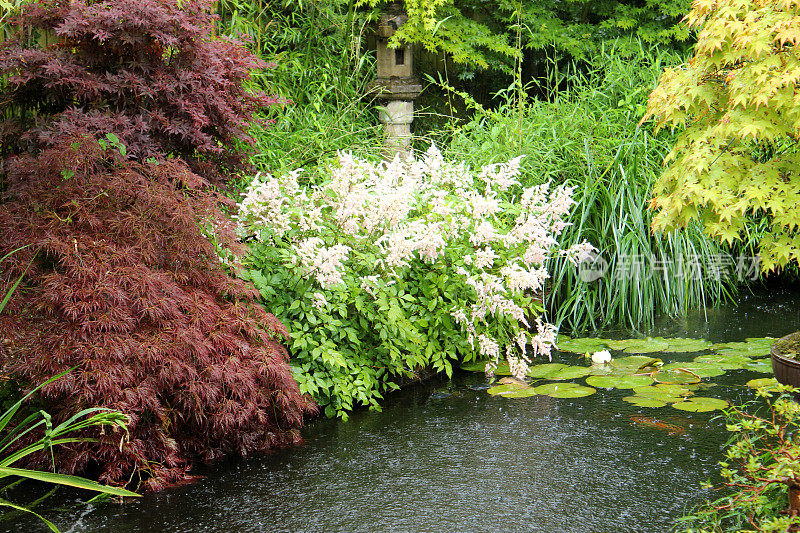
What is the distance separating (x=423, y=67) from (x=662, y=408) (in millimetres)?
6602

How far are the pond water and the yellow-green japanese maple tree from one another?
99 cm

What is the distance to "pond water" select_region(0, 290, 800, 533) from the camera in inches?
103

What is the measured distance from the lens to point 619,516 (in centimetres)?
263

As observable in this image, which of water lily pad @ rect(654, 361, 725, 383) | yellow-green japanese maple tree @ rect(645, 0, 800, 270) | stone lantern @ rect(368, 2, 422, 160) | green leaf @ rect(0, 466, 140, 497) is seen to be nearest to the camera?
green leaf @ rect(0, 466, 140, 497)

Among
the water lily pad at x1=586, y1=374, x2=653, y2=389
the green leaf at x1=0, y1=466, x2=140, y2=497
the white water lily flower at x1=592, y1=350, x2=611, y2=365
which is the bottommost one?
the water lily pad at x1=586, y1=374, x2=653, y2=389

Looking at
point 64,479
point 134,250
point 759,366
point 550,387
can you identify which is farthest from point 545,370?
point 64,479

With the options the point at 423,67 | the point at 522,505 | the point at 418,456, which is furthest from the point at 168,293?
the point at 423,67

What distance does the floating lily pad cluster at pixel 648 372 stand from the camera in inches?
154

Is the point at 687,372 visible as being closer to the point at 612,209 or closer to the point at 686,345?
the point at 686,345

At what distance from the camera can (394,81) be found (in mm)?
7562

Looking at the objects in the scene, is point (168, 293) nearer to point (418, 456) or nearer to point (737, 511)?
point (418, 456)

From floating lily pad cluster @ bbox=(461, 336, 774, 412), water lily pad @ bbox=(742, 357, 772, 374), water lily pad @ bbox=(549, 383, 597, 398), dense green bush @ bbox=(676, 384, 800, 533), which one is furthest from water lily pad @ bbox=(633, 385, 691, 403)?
dense green bush @ bbox=(676, 384, 800, 533)

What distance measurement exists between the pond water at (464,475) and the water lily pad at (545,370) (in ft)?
1.07

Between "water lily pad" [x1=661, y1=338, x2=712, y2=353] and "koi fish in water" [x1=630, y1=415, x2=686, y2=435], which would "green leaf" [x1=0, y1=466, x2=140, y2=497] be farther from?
"water lily pad" [x1=661, y1=338, x2=712, y2=353]
